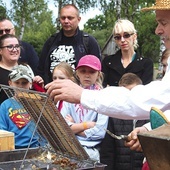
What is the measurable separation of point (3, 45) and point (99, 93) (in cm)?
328

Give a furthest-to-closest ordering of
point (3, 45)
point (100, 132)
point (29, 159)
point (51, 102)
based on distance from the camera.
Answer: point (3, 45) → point (100, 132) → point (29, 159) → point (51, 102)

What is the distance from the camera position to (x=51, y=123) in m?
2.44

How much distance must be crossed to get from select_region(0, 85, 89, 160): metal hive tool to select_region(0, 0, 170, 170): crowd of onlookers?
0.23m

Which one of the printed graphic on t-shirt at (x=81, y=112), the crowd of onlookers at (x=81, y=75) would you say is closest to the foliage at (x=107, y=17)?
the crowd of onlookers at (x=81, y=75)

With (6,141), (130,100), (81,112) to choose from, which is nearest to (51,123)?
(130,100)

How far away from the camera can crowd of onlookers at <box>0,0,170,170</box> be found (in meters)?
3.90

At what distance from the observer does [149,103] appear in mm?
2227

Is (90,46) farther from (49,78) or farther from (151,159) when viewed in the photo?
(151,159)

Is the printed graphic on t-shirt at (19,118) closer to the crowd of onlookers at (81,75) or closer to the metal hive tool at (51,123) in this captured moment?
the crowd of onlookers at (81,75)

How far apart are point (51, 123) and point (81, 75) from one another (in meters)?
1.96

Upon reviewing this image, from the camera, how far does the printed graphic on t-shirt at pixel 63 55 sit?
533 cm

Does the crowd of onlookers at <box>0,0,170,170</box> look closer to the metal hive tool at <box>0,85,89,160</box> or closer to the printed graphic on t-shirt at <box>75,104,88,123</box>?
the printed graphic on t-shirt at <box>75,104,88,123</box>

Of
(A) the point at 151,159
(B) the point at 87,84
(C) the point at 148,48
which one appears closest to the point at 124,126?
(B) the point at 87,84

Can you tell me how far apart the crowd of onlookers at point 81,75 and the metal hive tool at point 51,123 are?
23cm
